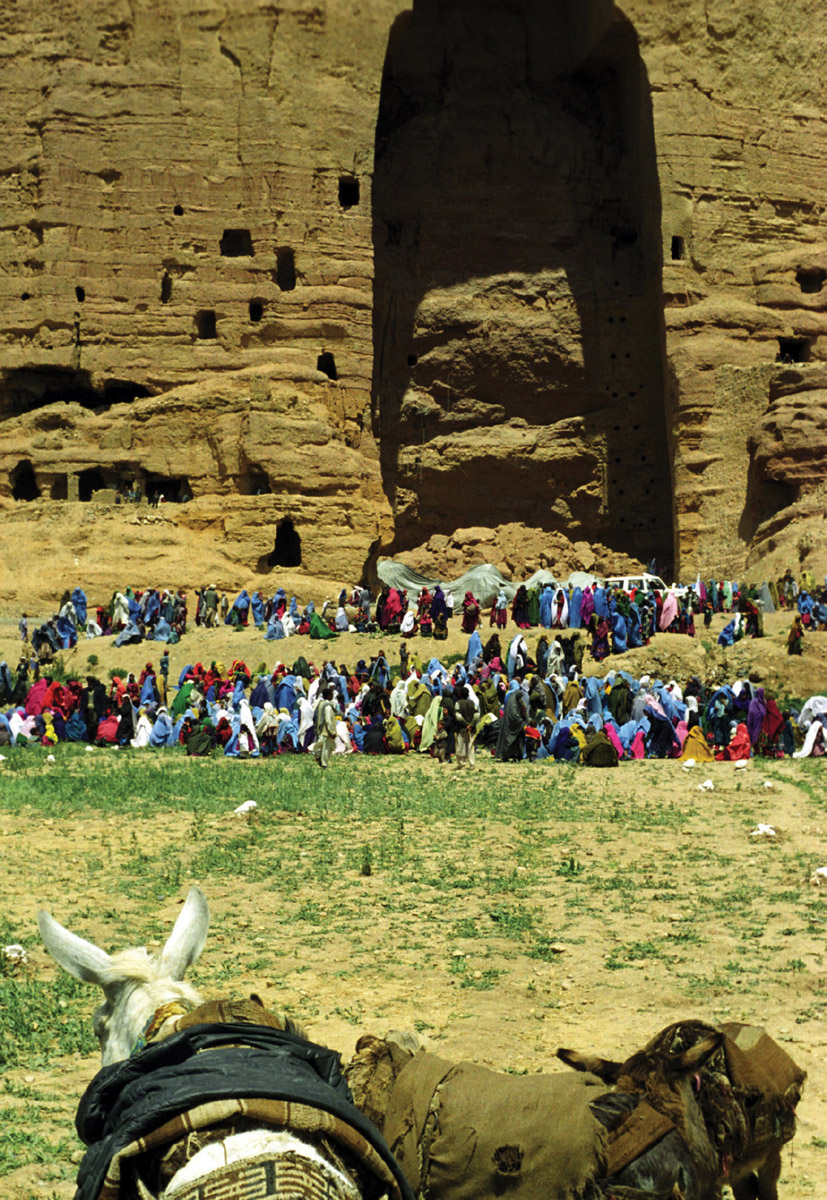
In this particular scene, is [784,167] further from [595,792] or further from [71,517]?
[595,792]

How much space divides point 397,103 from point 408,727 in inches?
912

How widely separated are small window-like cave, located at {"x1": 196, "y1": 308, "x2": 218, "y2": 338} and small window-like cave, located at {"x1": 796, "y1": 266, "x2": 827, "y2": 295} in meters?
14.3

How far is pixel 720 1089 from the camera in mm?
4129

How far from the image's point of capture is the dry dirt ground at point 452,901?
647cm

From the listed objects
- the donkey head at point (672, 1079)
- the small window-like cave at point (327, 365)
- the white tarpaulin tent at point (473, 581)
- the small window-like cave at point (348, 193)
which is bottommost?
the white tarpaulin tent at point (473, 581)

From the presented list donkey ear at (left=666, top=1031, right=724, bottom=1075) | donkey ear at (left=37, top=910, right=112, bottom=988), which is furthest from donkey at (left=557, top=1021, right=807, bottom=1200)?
donkey ear at (left=37, top=910, right=112, bottom=988)

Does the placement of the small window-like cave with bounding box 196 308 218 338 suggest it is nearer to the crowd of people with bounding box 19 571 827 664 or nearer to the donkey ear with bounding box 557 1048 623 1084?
the crowd of people with bounding box 19 571 827 664

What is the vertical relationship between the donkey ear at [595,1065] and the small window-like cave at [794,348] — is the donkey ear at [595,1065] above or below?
below

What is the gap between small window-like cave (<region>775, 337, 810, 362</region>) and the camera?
32344 mm

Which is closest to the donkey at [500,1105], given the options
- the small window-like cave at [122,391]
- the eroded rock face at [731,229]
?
the eroded rock face at [731,229]

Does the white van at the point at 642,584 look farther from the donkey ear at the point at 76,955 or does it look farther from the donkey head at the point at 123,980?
the donkey ear at the point at 76,955

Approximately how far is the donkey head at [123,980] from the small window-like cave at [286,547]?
25.7m

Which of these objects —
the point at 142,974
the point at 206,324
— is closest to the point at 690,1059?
the point at 142,974

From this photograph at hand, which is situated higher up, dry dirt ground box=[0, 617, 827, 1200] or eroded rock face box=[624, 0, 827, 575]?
eroded rock face box=[624, 0, 827, 575]
